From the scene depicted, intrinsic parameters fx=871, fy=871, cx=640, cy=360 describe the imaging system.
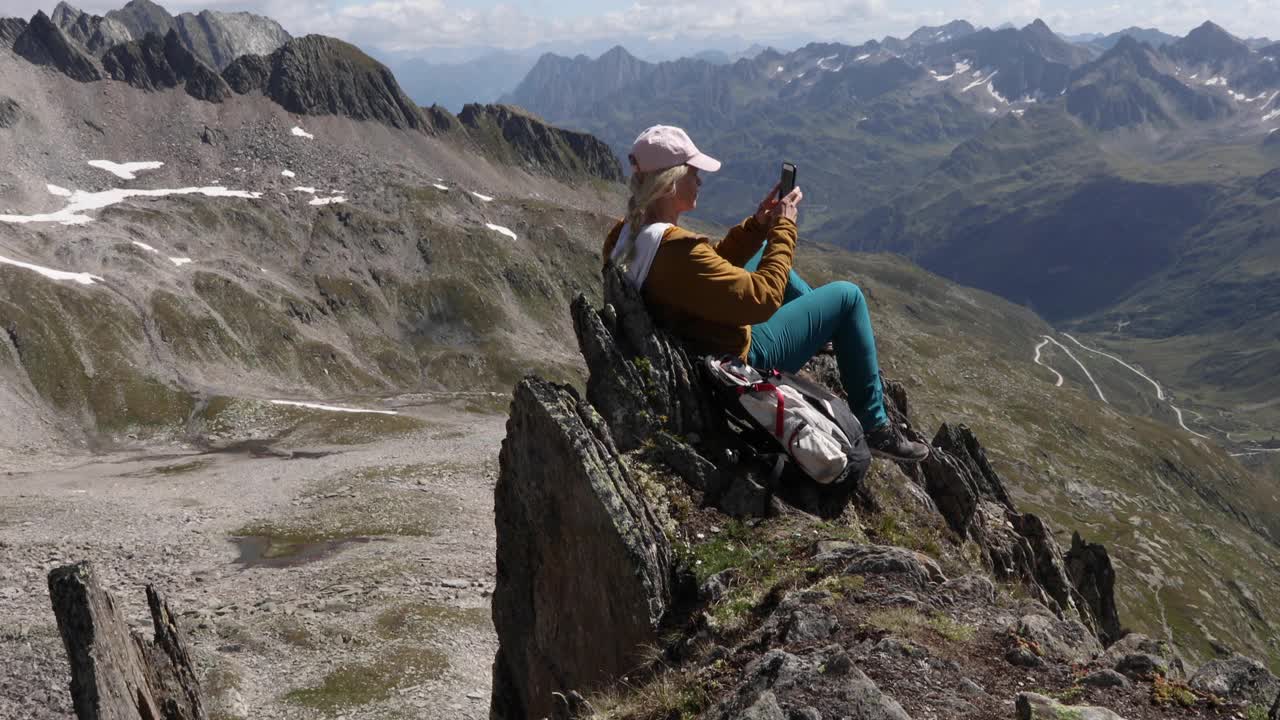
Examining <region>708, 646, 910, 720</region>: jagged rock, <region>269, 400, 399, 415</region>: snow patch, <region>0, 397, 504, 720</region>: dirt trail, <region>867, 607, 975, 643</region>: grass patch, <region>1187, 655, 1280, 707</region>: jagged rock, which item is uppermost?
<region>708, 646, 910, 720</region>: jagged rock

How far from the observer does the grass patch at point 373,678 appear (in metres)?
33.1

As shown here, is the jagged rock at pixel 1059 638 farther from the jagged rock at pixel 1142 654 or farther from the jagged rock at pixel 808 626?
the jagged rock at pixel 808 626

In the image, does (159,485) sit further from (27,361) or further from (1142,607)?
(1142,607)

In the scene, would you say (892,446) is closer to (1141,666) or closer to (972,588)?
(972,588)

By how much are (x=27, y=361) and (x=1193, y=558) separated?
182 m

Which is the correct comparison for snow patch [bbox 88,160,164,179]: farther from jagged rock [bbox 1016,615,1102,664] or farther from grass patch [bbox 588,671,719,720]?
jagged rock [bbox 1016,615,1102,664]

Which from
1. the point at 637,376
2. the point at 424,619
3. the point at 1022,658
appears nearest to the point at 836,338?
the point at 637,376

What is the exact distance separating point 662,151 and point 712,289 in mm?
2172

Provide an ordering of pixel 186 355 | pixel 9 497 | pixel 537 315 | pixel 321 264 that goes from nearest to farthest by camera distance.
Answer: pixel 9 497
pixel 186 355
pixel 321 264
pixel 537 315

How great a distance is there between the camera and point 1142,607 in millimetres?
119812

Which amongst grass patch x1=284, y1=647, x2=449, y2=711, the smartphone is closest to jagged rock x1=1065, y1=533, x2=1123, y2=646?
the smartphone

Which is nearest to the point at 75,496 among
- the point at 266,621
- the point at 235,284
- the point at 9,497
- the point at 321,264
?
the point at 9,497

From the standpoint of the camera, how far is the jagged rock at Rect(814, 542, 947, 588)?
36.7 ft

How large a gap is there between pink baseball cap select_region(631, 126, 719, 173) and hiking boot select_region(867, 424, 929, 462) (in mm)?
5190
